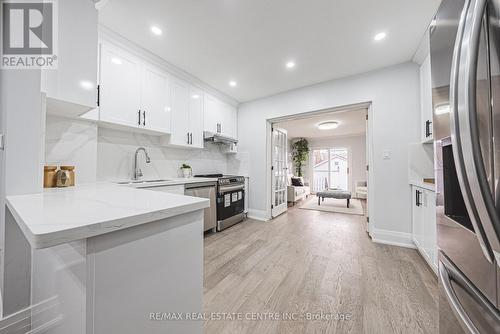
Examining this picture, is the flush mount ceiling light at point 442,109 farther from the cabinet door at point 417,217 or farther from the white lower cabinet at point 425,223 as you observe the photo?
the cabinet door at point 417,217

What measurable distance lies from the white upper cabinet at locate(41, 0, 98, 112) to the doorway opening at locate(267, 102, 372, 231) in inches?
114

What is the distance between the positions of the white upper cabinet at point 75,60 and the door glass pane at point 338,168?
8.00m

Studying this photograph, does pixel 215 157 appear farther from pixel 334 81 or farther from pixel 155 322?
pixel 155 322

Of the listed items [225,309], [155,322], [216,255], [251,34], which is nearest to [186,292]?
[155,322]

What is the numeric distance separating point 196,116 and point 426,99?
323 cm

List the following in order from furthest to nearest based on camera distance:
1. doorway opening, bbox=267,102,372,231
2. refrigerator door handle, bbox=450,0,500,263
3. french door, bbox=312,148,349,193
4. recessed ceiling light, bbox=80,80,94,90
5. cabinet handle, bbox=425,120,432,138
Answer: french door, bbox=312,148,349,193
doorway opening, bbox=267,102,372,231
cabinet handle, bbox=425,120,432,138
recessed ceiling light, bbox=80,80,94,90
refrigerator door handle, bbox=450,0,500,263

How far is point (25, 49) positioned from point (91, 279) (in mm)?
1631

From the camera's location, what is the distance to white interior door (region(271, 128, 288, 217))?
3967 mm

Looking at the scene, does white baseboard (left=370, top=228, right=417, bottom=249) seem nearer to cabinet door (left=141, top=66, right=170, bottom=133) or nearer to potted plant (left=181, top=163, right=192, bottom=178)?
potted plant (left=181, top=163, right=192, bottom=178)

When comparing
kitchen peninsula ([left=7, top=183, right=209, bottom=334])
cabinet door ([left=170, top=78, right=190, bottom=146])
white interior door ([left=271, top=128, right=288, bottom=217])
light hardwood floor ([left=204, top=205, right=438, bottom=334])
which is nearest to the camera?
kitchen peninsula ([left=7, top=183, right=209, bottom=334])

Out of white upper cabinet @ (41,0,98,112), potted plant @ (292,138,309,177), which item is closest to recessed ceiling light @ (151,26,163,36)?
white upper cabinet @ (41,0,98,112)

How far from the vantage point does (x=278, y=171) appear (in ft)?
13.9

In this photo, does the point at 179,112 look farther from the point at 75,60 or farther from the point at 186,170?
the point at 75,60

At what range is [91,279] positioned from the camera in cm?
51
